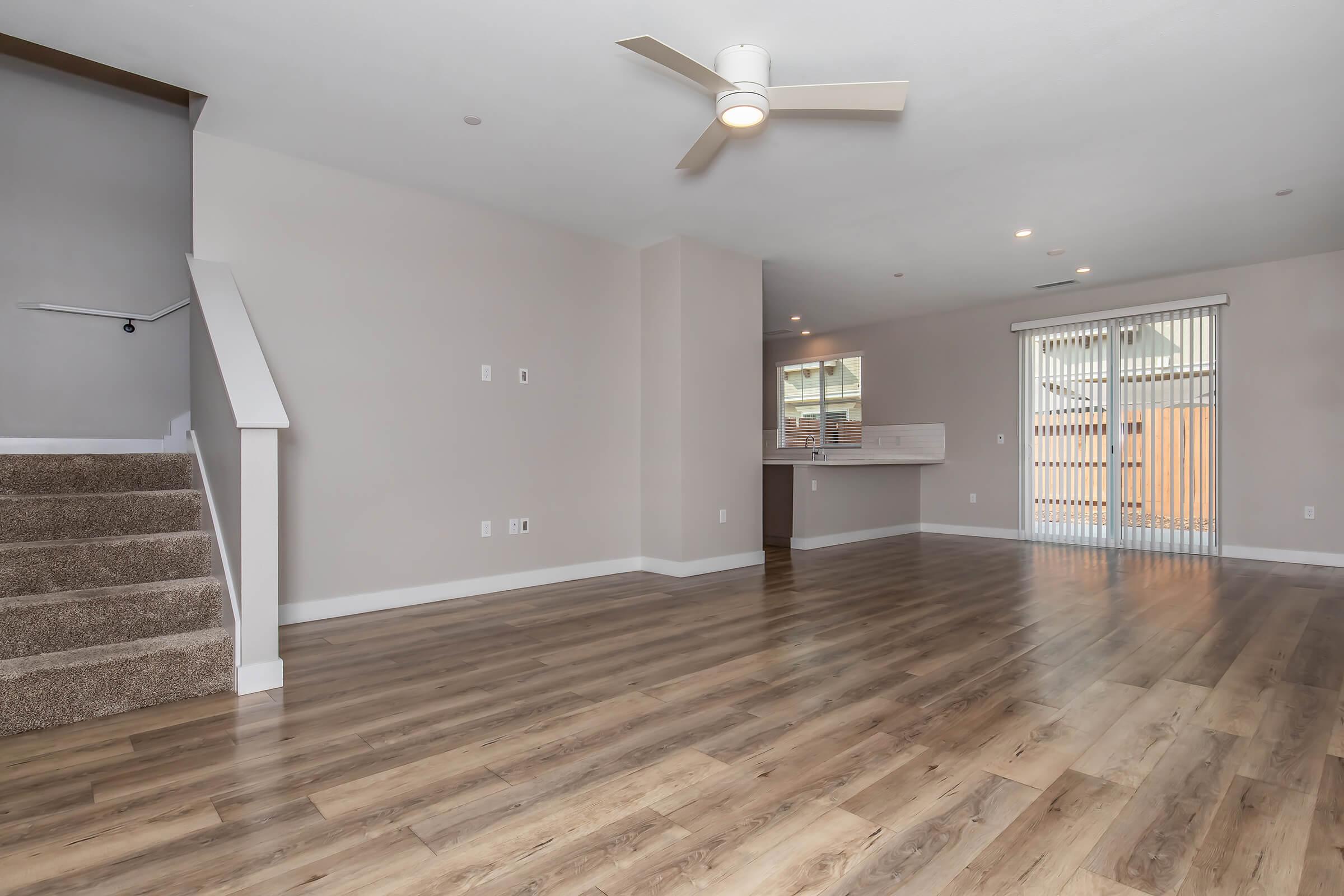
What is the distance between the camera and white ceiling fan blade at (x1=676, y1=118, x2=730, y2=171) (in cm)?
303

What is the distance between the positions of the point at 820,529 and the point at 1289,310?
14.4ft

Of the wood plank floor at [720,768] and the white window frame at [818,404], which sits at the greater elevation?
the white window frame at [818,404]

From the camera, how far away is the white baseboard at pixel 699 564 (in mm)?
5203

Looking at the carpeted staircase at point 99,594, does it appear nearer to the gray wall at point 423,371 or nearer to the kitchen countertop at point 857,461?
the gray wall at point 423,371

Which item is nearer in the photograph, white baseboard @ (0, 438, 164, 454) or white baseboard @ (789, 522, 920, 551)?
white baseboard @ (0, 438, 164, 454)

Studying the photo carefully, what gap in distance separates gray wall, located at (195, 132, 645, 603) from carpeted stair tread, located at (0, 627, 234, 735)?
1125 millimetres

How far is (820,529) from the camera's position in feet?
22.7

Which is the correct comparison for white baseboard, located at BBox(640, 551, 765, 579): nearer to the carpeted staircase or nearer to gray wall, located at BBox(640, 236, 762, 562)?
gray wall, located at BBox(640, 236, 762, 562)

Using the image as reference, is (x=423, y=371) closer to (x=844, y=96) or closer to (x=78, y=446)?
(x=78, y=446)

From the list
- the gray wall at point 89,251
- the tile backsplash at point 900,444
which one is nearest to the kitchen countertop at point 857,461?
the tile backsplash at point 900,444

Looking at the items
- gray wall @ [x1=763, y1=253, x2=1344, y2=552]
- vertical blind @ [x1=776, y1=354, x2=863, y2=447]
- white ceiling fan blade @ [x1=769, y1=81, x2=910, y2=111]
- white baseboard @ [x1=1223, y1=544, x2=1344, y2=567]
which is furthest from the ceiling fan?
vertical blind @ [x1=776, y1=354, x2=863, y2=447]

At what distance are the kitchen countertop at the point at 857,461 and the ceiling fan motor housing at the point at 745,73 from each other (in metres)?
3.44

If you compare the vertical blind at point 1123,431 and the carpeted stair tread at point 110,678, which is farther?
the vertical blind at point 1123,431

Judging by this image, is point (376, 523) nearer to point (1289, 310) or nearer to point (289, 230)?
point (289, 230)
